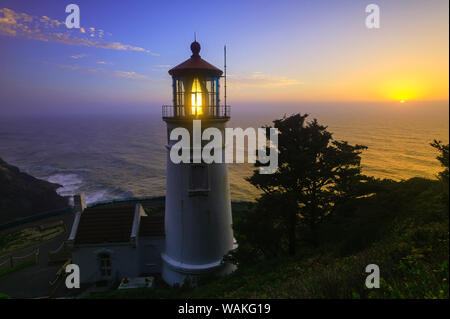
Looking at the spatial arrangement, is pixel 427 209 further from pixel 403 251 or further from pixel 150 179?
pixel 150 179

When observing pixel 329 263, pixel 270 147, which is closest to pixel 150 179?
pixel 270 147

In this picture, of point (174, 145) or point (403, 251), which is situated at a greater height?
point (174, 145)

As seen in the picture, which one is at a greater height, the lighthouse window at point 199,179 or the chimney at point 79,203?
the lighthouse window at point 199,179

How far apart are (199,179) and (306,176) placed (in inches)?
185

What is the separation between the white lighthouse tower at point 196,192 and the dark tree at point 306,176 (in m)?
2.65

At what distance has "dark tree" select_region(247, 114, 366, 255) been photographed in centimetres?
934

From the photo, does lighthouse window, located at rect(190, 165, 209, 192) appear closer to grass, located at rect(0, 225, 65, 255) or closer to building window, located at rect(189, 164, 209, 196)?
building window, located at rect(189, 164, 209, 196)

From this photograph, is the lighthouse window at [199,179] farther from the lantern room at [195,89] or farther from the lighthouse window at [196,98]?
the lighthouse window at [196,98]

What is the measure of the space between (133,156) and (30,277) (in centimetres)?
5421

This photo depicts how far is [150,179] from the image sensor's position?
47844mm

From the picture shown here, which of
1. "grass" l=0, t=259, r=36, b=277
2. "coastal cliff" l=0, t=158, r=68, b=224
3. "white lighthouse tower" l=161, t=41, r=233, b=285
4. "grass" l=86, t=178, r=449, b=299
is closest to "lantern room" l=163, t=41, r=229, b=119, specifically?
"white lighthouse tower" l=161, t=41, r=233, b=285

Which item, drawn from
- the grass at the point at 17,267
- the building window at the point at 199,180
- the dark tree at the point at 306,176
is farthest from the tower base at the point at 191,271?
the grass at the point at 17,267

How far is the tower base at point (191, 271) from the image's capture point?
12.4 meters

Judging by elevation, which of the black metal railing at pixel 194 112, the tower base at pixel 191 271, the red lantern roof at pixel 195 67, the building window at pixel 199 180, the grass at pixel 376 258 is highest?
the red lantern roof at pixel 195 67
